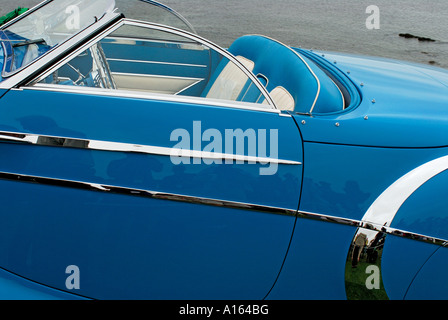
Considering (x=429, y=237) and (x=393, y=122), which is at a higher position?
(x=393, y=122)

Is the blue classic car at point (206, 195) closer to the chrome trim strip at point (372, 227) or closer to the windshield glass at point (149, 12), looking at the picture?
the chrome trim strip at point (372, 227)

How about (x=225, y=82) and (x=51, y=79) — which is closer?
(x=51, y=79)

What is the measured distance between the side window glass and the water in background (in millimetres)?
3972

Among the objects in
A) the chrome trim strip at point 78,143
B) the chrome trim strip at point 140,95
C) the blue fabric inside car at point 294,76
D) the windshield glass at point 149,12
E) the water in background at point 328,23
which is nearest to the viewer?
A: the chrome trim strip at point 78,143

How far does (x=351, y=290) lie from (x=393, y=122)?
2.20 feet

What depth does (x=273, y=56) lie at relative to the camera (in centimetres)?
251

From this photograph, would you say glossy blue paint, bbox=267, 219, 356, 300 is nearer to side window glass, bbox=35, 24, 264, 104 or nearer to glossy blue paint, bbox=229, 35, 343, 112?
glossy blue paint, bbox=229, 35, 343, 112

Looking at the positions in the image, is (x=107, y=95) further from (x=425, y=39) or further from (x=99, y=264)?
(x=425, y=39)

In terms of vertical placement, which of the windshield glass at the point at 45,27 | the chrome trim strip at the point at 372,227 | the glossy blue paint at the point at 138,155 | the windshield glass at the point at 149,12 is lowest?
the chrome trim strip at the point at 372,227

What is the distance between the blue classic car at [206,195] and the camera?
1.75m

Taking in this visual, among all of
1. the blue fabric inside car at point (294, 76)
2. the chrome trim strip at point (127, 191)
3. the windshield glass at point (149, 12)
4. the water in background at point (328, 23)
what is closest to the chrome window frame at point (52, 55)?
the windshield glass at point (149, 12)

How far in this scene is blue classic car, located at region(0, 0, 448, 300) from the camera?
175 cm

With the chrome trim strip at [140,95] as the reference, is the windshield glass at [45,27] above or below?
above

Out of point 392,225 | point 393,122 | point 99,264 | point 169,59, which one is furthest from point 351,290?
point 169,59
